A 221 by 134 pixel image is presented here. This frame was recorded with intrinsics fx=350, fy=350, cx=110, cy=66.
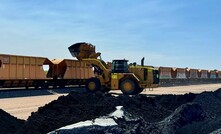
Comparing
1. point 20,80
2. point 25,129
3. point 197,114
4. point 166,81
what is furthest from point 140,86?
point 166,81

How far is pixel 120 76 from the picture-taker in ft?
80.9

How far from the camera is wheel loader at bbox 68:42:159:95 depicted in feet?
79.8

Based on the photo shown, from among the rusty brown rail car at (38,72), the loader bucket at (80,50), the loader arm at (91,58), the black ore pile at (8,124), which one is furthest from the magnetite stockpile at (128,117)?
the rusty brown rail car at (38,72)

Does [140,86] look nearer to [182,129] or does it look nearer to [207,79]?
[182,129]

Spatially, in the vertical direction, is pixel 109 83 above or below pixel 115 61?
below

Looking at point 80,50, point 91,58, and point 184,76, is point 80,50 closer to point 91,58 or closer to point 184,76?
point 91,58

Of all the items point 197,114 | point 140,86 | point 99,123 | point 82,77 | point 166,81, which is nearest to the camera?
point 99,123

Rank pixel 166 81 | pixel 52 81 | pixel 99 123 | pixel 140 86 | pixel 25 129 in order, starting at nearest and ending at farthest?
pixel 99 123, pixel 25 129, pixel 140 86, pixel 52 81, pixel 166 81

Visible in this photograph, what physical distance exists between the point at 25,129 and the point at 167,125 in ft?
11.5

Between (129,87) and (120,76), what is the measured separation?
41.8 inches

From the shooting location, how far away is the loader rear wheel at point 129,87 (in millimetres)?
24148

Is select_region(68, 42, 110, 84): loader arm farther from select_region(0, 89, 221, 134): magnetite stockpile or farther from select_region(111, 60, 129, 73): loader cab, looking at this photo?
select_region(0, 89, 221, 134): magnetite stockpile

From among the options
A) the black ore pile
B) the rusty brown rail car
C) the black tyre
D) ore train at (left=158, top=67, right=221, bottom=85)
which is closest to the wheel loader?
the black tyre

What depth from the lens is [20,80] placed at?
1164 inches
